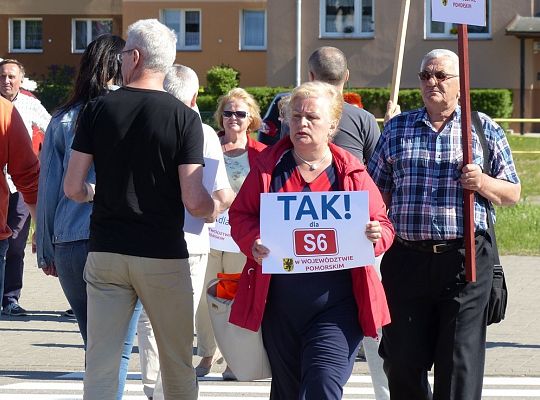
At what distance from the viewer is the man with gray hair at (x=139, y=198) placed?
5406mm

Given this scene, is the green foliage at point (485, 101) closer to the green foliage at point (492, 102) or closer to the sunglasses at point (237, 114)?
the green foliage at point (492, 102)

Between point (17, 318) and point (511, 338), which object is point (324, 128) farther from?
point (17, 318)

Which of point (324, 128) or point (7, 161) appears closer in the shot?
point (324, 128)

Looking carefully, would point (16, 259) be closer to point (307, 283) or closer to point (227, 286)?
point (227, 286)

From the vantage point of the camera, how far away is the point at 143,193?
5414 millimetres

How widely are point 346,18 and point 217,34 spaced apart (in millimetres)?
7603

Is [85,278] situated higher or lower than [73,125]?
lower

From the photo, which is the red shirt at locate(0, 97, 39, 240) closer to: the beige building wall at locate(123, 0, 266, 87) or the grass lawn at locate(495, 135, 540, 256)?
the grass lawn at locate(495, 135, 540, 256)

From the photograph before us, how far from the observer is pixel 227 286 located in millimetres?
5824

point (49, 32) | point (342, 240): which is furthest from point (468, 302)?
point (49, 32)

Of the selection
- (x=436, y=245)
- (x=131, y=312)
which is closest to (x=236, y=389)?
(x=131, y=312)

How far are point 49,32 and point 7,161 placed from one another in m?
44.3

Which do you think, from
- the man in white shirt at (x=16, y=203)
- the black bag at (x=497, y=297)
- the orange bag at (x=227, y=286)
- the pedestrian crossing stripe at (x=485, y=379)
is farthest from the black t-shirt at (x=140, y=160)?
the man in white shirt at (x=16, y=203)

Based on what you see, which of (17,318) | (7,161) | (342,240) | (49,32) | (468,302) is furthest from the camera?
Result: (49,32)
